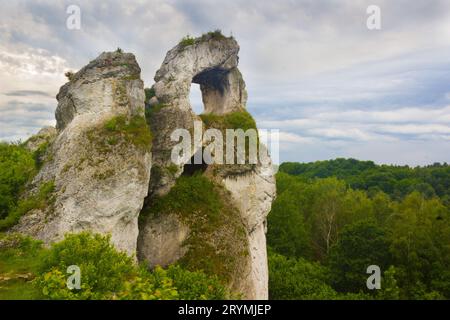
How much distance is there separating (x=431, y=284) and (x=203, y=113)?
67.0 ft

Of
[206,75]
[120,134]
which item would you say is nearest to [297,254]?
[206,75]

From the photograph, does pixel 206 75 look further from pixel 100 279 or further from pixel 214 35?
pixel 100 279

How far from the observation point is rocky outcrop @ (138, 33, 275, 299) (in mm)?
23453

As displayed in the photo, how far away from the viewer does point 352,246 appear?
1283 inches

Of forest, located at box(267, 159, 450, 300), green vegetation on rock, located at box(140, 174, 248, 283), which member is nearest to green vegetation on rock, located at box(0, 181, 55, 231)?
green vegetation on rock, located at box(140, 174, 248, 283)

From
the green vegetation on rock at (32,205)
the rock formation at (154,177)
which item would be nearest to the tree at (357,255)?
the rock formation at (154,177)

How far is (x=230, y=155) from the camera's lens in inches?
1059

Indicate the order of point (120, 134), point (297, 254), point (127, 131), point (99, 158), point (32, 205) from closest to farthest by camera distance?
point (32, 205) → point (99, 158) → point (120, 134) → point (127, 131) → point (297, 254)

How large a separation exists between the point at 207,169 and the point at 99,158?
7921 millimetres

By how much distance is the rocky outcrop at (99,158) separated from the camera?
18.9 meters

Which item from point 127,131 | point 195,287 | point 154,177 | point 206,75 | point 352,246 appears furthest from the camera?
point 352,246

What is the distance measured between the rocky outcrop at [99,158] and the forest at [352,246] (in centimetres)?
1507

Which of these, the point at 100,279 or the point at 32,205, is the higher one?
the point at 32,205
